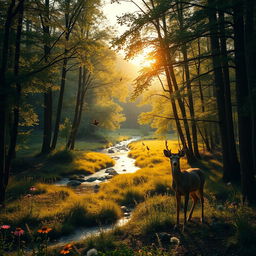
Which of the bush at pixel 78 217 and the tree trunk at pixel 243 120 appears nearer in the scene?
the tree trunk at pixel 243 120

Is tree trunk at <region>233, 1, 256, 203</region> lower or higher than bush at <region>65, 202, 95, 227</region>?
higher

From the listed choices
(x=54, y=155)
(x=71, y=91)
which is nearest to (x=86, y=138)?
(x=71, y=91)

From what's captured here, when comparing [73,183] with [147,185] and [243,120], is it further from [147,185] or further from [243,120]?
[243,120]

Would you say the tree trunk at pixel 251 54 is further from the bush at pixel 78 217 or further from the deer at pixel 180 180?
the bush at pixel 78 217

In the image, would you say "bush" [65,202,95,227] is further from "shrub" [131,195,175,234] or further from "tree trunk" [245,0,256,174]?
"tree trunk" [245,0,256,174]

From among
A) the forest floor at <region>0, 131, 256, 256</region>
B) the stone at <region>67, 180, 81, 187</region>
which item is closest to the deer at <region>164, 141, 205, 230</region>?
the forest floor at <region>0, 131, 256, 256</region>

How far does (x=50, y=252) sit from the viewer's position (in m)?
5.65

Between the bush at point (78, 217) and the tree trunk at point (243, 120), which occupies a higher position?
the tree trunk at point (243, 120)

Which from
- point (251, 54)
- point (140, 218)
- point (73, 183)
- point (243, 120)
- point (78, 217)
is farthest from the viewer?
point (73, 183)

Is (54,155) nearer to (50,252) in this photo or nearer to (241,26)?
(50,252)

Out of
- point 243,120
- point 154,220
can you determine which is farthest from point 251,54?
point 154,220

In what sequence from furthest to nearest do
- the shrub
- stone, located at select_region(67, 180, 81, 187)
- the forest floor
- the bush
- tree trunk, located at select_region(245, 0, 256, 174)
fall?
stone, located at select_region(67, 180, 81, 187) → the bush → tree trunk, located at select_region(245, 0, 256, 174) → the shrub → the forest floor

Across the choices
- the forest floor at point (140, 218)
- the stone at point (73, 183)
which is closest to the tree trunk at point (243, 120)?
the forest floor at point (140, 218)

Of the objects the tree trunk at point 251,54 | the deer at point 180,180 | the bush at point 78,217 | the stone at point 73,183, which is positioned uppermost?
the tree trunk at point 251,54
